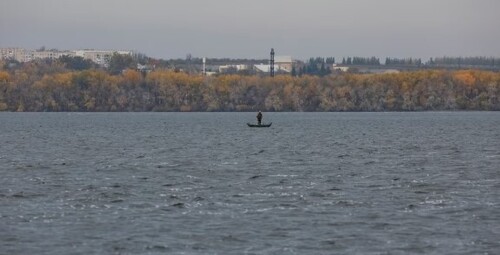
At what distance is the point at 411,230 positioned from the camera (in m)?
33.8

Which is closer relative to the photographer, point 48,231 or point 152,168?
point 48,231

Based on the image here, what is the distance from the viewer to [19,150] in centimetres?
7762

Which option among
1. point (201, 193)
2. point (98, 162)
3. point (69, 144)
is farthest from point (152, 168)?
point (69, 144)

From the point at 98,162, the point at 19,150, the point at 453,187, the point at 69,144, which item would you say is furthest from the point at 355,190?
the point at 69,144

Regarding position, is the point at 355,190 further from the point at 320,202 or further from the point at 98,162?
the point at 98,162

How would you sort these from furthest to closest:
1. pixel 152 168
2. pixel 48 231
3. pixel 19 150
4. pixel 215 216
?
pixel 19 150, pixel 152 168, pixel 215 216, pixel 48 231

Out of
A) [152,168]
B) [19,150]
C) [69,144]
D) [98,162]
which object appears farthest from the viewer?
[69,144]

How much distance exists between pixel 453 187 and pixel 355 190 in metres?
4.03

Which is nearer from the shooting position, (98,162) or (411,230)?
(411,230)

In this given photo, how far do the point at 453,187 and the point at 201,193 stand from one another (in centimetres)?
989

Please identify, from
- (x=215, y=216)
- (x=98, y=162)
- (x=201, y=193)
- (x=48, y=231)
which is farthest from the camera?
(x=98, y=162)

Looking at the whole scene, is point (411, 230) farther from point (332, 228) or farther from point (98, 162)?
point (98, 162)

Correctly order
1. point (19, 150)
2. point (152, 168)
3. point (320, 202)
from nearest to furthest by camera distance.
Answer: point (320, 202) → point (152, 168) → point (19, 150)

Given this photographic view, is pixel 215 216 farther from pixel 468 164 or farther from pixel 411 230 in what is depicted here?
pixel 468 164
